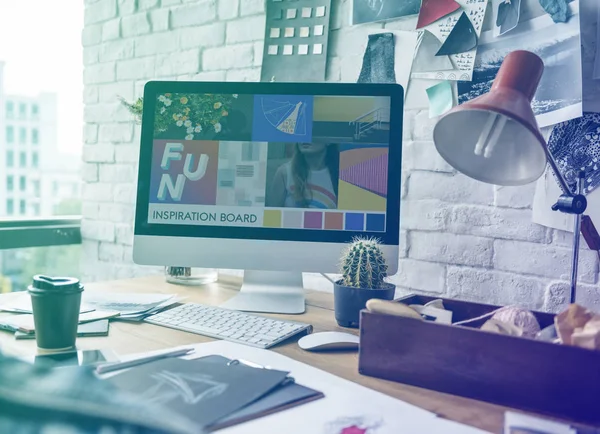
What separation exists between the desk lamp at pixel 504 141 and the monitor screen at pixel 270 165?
25 cm

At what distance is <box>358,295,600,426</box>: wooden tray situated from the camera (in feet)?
2.19

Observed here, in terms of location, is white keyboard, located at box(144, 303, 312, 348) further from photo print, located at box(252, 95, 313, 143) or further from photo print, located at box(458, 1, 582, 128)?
photo print, located at box(458, 1, 582, 128)

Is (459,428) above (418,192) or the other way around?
the other way around

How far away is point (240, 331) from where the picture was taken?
998mm

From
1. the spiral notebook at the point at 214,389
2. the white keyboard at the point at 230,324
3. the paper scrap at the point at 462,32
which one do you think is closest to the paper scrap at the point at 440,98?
the paper scrap at the point at 462,32

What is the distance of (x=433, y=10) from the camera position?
133cm

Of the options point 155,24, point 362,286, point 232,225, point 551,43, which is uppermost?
point 155,24

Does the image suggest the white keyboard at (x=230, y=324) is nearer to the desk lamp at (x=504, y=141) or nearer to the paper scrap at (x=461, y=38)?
the desk lamp at (x=504, y=141)

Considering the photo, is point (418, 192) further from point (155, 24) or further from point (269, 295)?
point (155, 24)

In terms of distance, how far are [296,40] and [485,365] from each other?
3.77 ft

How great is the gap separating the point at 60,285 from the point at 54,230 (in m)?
1.36

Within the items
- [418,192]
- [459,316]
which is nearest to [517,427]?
[459,316]

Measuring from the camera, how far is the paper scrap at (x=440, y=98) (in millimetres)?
1312

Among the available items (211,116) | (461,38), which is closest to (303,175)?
(211,116)
